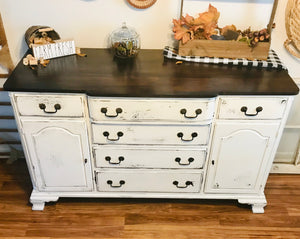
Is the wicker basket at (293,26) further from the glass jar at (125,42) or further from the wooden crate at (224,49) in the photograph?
the glass jar at (125,42)

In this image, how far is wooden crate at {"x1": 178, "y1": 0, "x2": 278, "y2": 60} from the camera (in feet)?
6.72

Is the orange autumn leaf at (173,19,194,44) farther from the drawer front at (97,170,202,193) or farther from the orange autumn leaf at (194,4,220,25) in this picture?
the drawer front at (97,170,202,193)

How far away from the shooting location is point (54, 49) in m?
2.07

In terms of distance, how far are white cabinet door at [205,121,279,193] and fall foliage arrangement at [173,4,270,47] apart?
52 cm

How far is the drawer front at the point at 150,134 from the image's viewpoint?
1.96m

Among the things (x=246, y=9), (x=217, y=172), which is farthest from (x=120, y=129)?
(x=246, y=9)

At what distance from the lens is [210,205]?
241 cm

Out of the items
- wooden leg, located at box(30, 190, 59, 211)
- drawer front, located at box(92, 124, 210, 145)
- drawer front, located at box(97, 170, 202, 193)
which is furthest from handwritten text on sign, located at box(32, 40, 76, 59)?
wooden leg, located at box(30, 190, 59, 211)

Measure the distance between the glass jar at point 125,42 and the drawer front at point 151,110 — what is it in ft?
1.39

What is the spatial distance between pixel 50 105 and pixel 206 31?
1.02m

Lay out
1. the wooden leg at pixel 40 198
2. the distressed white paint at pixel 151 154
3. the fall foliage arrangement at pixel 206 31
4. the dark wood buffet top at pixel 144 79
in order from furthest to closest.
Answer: the wooden leg at pixel 40 198, the fall foliage arrangement at pixel 206 31, the distressed white paint at pixel 151 154, the dark wood buffet top at pixel 144 79

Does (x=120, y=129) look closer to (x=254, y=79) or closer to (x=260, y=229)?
(x=254, y=79)

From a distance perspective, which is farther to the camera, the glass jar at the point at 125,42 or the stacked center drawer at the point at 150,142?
the glass jar at the point at 125,42

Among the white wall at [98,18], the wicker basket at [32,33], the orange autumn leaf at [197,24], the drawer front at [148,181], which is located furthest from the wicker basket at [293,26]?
the wicker basket at [32,33]
